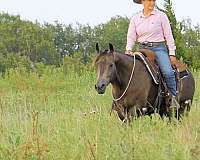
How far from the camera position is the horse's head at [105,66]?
289 inches

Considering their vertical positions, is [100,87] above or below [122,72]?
below

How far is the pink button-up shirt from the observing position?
8188 millimetres

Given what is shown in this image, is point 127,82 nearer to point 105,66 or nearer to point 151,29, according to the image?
point 105,66

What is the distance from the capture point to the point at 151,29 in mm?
8219

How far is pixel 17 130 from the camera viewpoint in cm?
643

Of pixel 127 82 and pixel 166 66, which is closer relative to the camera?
pixel 127 82

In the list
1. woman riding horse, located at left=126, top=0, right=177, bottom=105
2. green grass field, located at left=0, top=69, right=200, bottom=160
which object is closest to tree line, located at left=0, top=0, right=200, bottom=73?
woman riding horse, located at left=126, top=0, right=177, bottom=105

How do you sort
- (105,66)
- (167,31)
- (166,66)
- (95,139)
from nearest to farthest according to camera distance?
(95,139) → (105,66) → (166,66) → (167,31)

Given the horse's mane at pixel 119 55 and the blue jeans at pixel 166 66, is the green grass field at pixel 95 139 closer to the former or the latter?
the horse's mane at pixel 119 55

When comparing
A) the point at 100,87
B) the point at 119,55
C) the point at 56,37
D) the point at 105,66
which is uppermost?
the point at 56,37

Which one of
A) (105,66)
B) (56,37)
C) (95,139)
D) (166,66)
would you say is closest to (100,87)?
(105,66)

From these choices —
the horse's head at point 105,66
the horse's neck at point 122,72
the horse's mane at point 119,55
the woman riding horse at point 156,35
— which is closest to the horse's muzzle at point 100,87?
the horse's head at point 105,66

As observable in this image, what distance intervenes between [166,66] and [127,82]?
0.74m

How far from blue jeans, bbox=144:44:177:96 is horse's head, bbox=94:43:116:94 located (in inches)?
36.7
